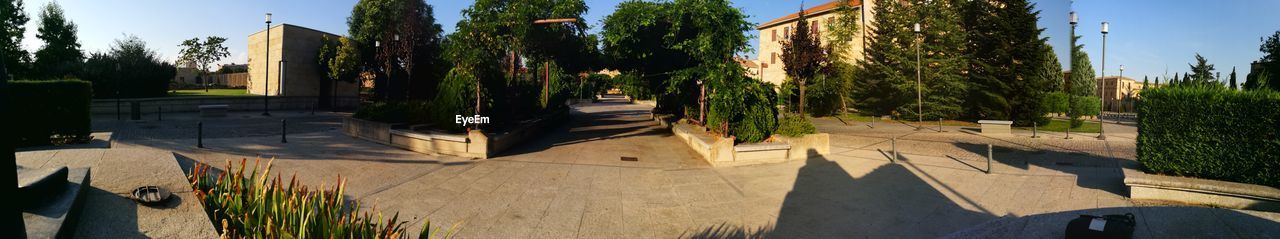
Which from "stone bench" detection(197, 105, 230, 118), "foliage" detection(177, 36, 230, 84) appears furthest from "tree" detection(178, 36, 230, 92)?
"stone bench" detection(197, 105, 230, 118)

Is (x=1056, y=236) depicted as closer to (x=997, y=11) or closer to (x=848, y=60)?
(x=997, y=11)

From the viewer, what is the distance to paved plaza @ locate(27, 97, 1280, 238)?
6.60m

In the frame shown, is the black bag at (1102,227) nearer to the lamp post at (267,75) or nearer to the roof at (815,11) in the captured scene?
the lamp post at (267,75)

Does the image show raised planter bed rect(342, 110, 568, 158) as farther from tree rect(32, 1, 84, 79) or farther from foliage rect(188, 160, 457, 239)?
tree rect(32, 1, 84, 79)

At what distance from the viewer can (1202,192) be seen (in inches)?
280

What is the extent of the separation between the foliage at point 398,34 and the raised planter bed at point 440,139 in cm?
1588

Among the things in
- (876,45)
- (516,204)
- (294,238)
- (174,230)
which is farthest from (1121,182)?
(876,45)

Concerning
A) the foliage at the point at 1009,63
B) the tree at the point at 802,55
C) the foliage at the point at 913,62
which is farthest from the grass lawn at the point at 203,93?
the foliage at the point at 1009,63

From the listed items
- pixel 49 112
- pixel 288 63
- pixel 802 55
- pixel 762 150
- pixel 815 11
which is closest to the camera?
pixel 49 112

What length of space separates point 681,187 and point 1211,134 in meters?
7.04

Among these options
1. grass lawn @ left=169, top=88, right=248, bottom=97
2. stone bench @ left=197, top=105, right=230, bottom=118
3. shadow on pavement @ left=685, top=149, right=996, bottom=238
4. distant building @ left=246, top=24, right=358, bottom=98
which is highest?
distant building @ left=246, top=24, right=358, bottom=98

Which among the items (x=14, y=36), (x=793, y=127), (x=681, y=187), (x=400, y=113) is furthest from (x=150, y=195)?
(x=14, y=36)

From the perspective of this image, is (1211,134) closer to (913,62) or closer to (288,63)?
(913,62)

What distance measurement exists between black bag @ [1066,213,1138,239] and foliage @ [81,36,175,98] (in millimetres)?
34079
